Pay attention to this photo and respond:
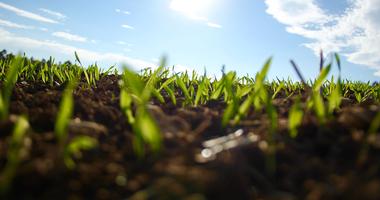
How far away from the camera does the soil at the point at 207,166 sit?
0.74 meters

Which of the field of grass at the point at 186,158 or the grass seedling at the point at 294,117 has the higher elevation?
the grass seedling at the point at 294,117

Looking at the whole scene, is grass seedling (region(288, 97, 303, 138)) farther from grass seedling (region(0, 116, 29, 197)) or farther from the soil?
grass seedling (region(0, 116, 29, 197))

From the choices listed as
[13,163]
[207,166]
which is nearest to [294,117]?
[207,166]

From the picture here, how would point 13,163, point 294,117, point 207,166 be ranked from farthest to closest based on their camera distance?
point 294,117 → point 207,166 → point 13,163

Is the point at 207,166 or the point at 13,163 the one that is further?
the point at 207,166

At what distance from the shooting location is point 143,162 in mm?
877

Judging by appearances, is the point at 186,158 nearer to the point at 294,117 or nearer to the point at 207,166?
the point at 207,166

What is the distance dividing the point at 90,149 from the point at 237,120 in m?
0.50

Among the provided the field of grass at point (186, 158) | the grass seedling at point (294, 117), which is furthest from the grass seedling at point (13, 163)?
the grass seedling at point (294, 117)

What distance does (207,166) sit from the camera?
33.3 inches

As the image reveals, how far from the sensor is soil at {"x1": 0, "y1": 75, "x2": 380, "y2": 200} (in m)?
0.74

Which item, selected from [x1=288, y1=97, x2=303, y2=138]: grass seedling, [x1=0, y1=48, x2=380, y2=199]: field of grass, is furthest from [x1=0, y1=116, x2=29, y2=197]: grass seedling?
[x1=288, y1=97, x2=303, y2=138]: grass seedling

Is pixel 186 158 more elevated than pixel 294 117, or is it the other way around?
pixel 294 117

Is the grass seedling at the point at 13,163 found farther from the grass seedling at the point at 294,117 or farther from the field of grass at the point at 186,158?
the grass seedling at the point at 294,117
